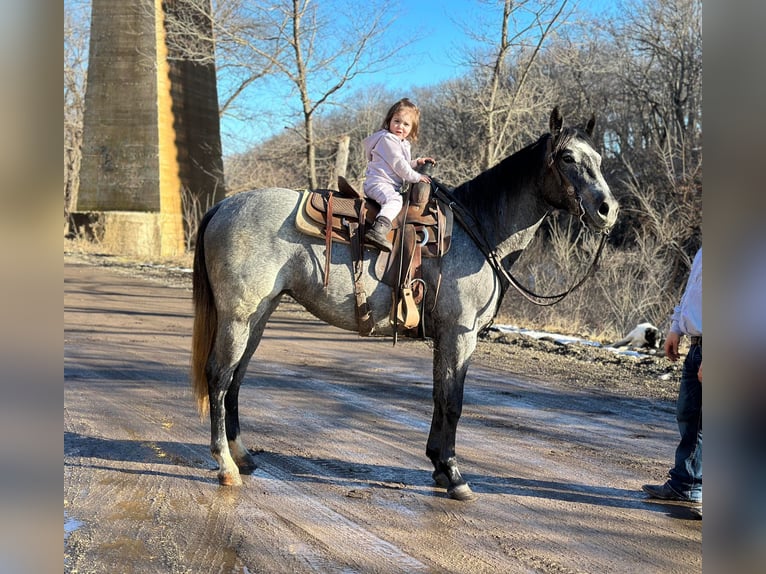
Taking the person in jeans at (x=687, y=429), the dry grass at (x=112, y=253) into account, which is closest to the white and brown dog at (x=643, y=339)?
the person in jeans at (x=687, y=429)

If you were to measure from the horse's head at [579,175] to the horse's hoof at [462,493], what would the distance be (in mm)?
1775

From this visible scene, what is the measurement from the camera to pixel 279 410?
19.0 ft

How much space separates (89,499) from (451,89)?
1418 cm

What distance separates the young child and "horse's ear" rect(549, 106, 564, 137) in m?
0.84

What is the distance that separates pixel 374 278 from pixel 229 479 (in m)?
1.56

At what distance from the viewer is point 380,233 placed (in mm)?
3994

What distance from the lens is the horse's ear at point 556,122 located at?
3891 millimetres

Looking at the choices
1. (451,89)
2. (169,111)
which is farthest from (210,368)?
(169,111)

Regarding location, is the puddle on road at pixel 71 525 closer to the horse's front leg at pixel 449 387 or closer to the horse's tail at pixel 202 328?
the horse's tail at pixel 202 328

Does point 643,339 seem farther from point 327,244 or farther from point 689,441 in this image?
point 327,244

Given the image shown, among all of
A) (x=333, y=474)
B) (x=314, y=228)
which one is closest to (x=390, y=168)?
(x=314, y=228)

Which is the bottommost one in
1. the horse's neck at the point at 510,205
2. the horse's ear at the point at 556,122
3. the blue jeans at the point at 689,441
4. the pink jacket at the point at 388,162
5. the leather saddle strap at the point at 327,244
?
the blue jeans at the point at 689,441

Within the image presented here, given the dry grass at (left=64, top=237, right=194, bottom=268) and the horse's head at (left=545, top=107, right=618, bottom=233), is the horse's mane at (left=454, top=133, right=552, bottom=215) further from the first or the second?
the dry grass at (left=64, top=237, right=194, bottom=268)
